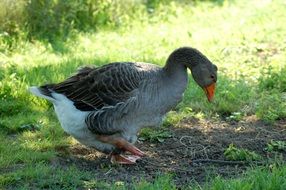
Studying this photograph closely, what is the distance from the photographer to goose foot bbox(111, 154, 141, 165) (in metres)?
6.27

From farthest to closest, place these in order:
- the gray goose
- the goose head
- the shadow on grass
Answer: the goose head → the gray goose → the shadow on grass

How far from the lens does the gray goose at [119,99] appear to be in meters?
6.07

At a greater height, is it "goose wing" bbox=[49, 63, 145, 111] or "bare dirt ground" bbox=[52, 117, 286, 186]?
"goose wing" bbox=[49, 63, 145, 111]

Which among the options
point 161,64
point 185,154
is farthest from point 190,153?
point 161,64

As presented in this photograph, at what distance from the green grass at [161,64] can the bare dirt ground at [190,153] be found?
0.61ft

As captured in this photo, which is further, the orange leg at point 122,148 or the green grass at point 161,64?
the orange leg at point 122,148

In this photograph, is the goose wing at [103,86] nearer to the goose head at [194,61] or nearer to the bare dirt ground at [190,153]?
the goose head at [194,61]

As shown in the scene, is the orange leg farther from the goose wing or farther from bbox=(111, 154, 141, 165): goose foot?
the goose wing

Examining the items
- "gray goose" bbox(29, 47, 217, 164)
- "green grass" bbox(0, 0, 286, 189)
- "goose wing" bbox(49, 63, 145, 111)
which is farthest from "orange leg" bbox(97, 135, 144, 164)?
"green grass" bbox(0, 0, 286, 189)

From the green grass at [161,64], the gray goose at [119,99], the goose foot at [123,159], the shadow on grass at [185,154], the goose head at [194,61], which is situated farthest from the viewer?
the goose head at [194,61]

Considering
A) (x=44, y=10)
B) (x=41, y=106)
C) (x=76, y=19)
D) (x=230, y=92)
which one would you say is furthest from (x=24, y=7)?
(x=230, y=92)

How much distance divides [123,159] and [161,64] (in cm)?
354

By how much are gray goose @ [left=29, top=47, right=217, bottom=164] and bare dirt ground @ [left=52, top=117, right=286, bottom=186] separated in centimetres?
22

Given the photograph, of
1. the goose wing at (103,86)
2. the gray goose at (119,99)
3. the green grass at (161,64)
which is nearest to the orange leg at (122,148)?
the gray goose at (119,99)
